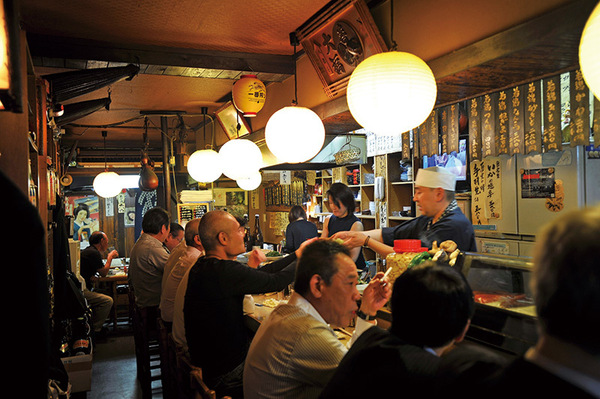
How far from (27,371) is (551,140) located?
3.95m

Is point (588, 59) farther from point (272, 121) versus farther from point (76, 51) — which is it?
point (76, 51)

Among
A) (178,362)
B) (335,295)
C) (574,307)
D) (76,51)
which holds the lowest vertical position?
Result: (178,362)

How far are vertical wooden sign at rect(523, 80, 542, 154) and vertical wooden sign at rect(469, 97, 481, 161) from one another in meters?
0.42

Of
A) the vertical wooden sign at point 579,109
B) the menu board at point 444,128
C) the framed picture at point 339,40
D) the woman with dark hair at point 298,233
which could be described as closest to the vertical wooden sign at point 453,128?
Answer: the menu board at point 444,128

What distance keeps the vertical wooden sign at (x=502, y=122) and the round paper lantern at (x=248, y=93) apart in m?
2.75

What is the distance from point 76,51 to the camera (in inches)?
199

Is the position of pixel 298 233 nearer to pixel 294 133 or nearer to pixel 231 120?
pixel 231 120

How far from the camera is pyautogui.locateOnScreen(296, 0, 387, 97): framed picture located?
417cm

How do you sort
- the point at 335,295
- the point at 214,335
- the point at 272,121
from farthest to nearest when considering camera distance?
the point at 272,121 < the point at 214,335 < the point at 335,295

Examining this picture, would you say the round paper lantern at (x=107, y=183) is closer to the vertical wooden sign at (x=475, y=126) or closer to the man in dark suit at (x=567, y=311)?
the vertical wooden sign at (x=475, y=126)

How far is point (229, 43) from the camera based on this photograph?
5.44 m

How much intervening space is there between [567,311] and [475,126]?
369 centimetres

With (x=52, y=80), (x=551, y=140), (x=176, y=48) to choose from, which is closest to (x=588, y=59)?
(x=551, y=140)

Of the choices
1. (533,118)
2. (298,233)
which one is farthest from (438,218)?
(298,233)
